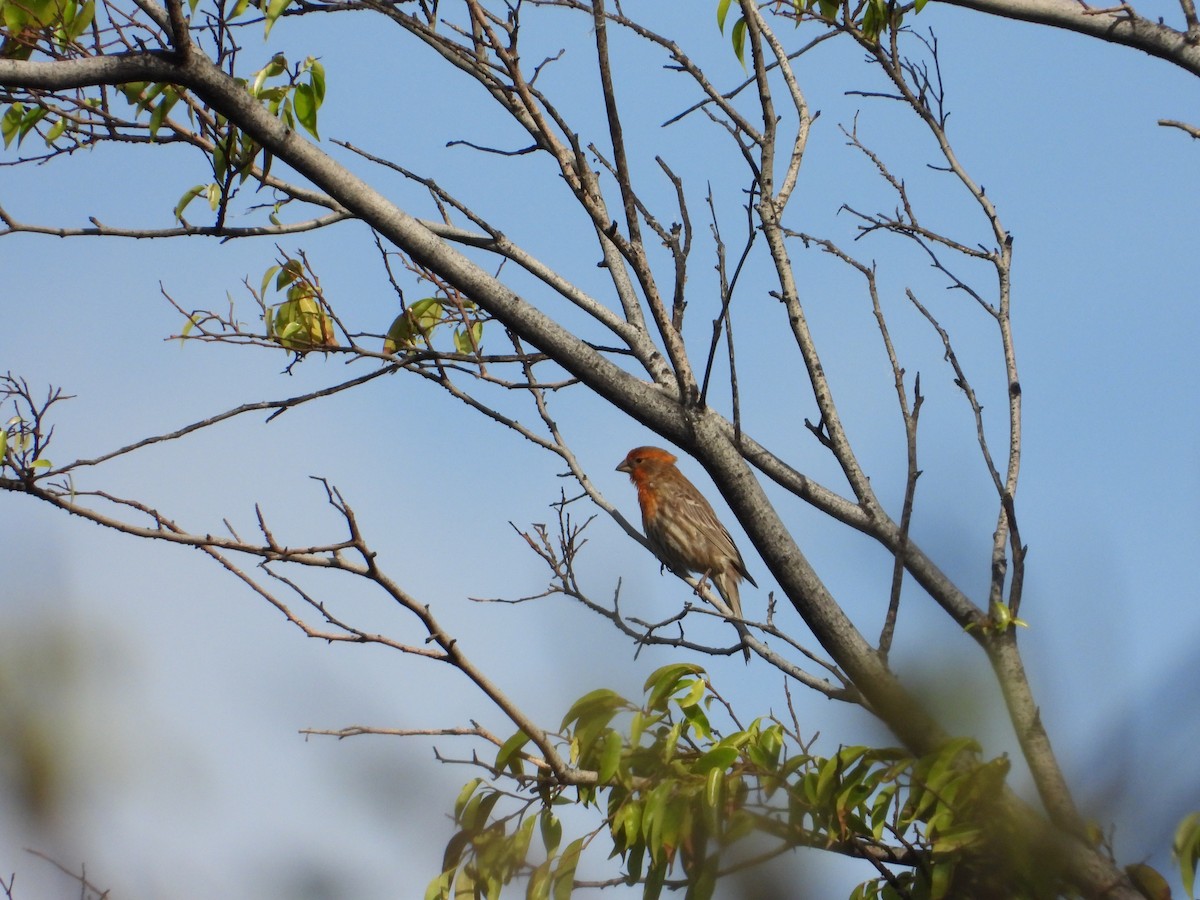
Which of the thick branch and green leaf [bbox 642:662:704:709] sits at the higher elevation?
the thick branch

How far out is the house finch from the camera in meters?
10.8

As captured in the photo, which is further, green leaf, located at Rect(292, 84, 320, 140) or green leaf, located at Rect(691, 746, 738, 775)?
green leaf, located at Rect(292, 84, 320, 140)

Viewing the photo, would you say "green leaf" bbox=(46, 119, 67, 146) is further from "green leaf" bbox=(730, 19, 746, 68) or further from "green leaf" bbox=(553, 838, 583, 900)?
"green leaf" bbox=(553, 838, 583, 900)

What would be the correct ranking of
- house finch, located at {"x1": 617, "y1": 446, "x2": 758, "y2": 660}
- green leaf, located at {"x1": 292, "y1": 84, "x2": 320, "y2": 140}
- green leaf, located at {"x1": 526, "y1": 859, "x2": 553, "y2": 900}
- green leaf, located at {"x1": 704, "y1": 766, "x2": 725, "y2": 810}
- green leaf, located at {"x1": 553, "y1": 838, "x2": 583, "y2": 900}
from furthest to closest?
house finch, located at {"x1": 617, "y1": 446, "x2": 758, "y2": 660}
green leaf, located at {"x1": 292, "y1": 84, "x2": 320, "y2": 140}
green leaf, located at {"x1": 704, "y1": 766, "x2": 725, "y2": 810}
green leaf, located at {"x1": 553, "y1": 838, "x2": 583, "y2": 900}
green leaf, located at {"x1": 526, "y1": 859, "x2": 553, "y2": 900}

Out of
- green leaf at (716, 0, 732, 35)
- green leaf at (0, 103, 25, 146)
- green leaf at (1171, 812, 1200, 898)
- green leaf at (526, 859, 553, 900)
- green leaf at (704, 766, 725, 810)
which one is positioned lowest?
green leaf at (1171, 812, 1200, 898)

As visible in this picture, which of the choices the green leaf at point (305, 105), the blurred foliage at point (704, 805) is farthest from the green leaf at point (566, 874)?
the green leaf at point (305, 105)

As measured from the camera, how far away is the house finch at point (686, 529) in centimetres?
1079

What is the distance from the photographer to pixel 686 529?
35.6ft

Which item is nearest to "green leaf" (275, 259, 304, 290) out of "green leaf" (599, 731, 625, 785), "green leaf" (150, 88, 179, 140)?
"green leaf" (150, 88, 179, 140)

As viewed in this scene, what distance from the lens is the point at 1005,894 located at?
4.55ft

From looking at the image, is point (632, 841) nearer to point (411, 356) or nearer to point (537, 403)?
point (411, 356)

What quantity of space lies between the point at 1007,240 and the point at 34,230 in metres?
4.95

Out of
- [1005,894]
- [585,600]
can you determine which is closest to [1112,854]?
[1005,894]

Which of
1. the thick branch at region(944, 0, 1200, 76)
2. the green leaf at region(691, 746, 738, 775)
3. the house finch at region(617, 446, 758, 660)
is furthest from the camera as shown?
the house finch at region(617, 446, 758, 660)
